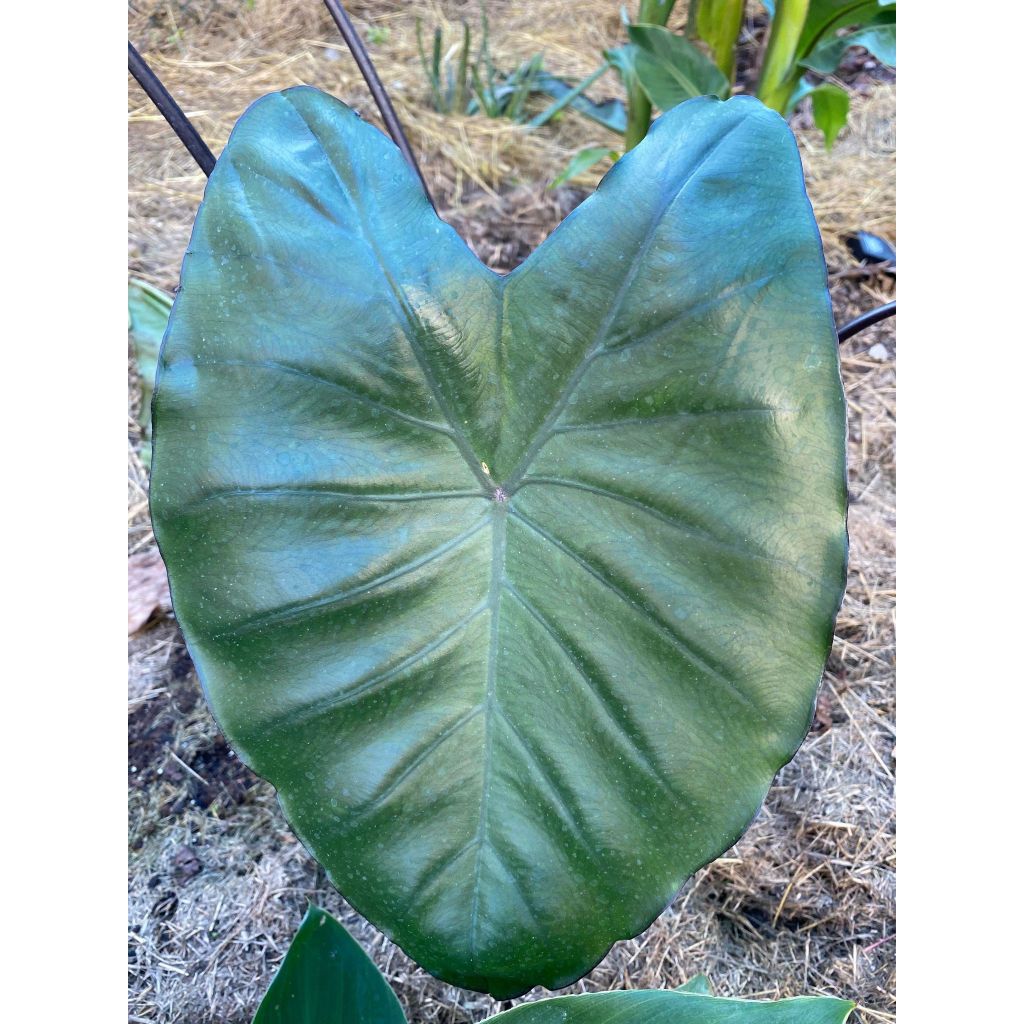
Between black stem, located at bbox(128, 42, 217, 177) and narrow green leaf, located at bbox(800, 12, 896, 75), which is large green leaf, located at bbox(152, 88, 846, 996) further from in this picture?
narrow green leaf, located at bbox(800, 12, 896, 75)

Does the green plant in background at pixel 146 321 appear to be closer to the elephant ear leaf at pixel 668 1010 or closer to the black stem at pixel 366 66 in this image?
the black stem at pixel 366 66

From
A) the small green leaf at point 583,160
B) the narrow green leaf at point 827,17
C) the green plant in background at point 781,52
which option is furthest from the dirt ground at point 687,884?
the narrow green leaf at point 827,17

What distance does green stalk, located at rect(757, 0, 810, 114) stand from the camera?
61.4 inches

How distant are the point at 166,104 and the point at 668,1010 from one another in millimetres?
1010

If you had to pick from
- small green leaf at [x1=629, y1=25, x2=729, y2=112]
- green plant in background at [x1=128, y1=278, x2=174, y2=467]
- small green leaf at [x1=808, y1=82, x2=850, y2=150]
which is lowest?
green plant in background at [x1=128, y1=278, x2=174, y2=467]

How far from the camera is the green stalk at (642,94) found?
178cm

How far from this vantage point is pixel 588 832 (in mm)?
703

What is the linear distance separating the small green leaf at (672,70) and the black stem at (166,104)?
3.05 ft

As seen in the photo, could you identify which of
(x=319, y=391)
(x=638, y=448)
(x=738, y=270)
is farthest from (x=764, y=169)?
(x=319, y=391)

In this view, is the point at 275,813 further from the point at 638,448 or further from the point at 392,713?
the point at 638,448

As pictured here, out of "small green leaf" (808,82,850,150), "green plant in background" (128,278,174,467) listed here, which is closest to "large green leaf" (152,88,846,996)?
"green plant in background" (128,278,174,467)

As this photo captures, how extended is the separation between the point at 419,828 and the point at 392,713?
92 mm

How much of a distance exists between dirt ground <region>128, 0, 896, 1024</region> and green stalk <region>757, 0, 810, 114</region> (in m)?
0.42

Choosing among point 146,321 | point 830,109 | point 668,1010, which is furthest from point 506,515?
point 830,109
